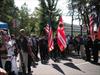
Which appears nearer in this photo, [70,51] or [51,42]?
[51,42]

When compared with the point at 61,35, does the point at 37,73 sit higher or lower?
lower

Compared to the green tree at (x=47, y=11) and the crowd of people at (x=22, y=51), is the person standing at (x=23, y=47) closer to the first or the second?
the crowd of people at (x=22, y=51)

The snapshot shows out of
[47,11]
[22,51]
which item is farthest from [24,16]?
[22,51]

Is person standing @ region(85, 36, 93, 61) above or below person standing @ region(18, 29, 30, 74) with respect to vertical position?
below

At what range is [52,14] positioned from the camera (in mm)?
64938

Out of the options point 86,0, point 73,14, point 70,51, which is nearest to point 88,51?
point 70,51

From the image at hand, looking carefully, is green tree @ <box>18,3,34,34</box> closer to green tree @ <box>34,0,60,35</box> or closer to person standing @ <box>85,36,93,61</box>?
green tree @ <box>34,0,60,35</box>

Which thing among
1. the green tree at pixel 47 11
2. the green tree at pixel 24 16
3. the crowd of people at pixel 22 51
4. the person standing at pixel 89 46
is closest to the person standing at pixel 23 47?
the crowd of people at pixel 22 51

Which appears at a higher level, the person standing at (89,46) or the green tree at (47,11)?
the green tree at (47,11)

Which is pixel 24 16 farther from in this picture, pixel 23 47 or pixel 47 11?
pixel 23 47

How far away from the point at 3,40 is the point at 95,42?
1135cm

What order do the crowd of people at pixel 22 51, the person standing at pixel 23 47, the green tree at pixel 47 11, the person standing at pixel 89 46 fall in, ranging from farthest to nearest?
the green tree at pixel 47 11
the person standing at pixel 89 46
the person standing at pixel 23 47
the crowd of people at pixel 22 51

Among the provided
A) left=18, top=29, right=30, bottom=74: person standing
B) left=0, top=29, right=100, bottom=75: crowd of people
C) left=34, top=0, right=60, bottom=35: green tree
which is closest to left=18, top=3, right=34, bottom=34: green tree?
left=34, top=0, right=60, bottom=35: green tree

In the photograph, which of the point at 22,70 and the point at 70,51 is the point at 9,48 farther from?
the point at 70,51
